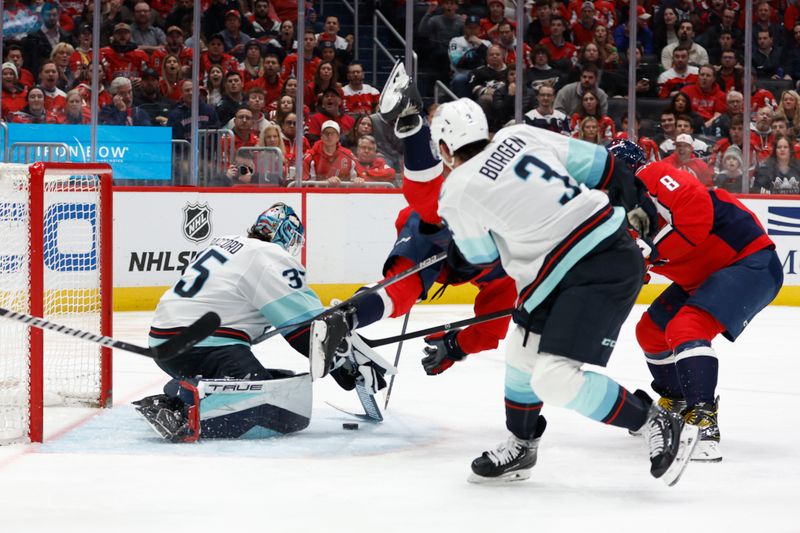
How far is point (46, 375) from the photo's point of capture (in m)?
4.57

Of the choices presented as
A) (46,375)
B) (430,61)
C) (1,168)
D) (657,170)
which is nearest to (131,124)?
(430,61)

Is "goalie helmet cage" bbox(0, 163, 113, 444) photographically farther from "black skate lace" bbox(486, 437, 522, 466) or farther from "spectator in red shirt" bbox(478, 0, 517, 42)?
"spectator in red shirt" bbox(478, 0, 517, 42)

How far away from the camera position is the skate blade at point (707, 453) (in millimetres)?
3262

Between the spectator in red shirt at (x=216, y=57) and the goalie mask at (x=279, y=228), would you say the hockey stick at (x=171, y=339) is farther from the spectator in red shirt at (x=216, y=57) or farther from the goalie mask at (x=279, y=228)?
the spectator in red shirt at (x=216, y=57)

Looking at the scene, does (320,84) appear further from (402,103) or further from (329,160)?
(402,103)

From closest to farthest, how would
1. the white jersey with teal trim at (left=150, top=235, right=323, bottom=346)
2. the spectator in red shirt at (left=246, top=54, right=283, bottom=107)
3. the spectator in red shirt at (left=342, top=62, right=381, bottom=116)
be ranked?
the white jersey with teal trim at (left=150, top=235, right=323, bottom=346) < the spectator in red shirt at (left=246, top=54, right=283, bottom=107) < the spectator in red shirt at (left=342, top=62, right=381, bottom=116)

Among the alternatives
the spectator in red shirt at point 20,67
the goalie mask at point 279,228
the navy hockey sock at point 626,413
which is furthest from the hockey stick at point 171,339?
the spectator in red shirt at point 20,67

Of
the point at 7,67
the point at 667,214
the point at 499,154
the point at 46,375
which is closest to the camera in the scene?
the point at 499,154

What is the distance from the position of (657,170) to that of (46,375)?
2.51 m

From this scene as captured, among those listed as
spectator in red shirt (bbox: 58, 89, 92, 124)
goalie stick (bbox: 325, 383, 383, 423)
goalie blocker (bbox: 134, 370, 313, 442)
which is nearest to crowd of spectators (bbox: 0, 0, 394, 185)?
spectator in red shirt (bbox: 58, 89, 92, 124)

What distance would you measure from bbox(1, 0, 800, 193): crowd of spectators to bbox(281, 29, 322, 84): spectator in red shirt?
10mm

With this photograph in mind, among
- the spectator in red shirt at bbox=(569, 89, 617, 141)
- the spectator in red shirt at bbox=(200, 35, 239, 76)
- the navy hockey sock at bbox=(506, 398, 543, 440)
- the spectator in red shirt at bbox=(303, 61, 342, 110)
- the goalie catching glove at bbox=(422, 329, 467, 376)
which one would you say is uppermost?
the spectator in red shirt at bbox=(200, 35, 239, 76)

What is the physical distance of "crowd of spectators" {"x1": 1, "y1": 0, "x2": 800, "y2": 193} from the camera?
7.31 m

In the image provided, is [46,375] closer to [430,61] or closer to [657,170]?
[657,170]
